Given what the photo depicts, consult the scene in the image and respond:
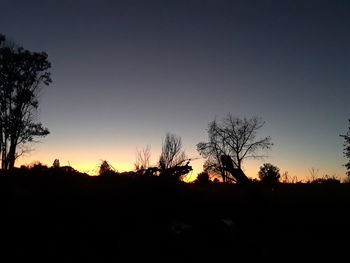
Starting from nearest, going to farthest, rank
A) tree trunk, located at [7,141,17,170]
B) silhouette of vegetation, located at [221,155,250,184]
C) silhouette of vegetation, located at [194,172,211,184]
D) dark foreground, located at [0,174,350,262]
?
dark foreground, located at [0,174,350,262], silhouette of vegetation, located at [221,155,250,184], silhouette of vegetation, located at [194,172,211,184], tree trunk, located at [7,141,17,170]

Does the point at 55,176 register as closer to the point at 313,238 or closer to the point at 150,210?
the point at 150,210

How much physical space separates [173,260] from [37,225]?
3.04 m

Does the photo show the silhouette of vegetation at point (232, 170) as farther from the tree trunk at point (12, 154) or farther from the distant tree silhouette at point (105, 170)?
the tree trunk at point (12, 154)

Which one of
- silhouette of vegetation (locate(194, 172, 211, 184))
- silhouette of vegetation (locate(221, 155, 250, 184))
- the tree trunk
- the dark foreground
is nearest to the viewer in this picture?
the dark foreground

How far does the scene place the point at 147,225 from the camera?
821 centimetres

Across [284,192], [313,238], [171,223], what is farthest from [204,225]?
[284,192]

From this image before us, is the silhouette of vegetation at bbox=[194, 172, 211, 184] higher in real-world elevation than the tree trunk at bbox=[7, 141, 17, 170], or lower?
lower

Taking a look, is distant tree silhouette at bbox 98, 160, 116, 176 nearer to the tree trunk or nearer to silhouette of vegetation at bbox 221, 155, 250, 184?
silhouette of vegetation at bbox 221, 155, 250, 184

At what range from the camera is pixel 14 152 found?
2478 centimetres

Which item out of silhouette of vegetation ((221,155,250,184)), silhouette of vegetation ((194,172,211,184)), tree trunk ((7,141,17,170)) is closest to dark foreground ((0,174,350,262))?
silhouette of vegetation ((221,155,250,184))

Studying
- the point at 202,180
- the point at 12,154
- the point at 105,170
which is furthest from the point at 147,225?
the point at 12,154

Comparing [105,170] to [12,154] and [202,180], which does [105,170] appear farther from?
[12,154]

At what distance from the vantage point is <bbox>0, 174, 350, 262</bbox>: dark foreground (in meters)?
6.92

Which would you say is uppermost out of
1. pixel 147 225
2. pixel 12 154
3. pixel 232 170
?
pixel 12 154
